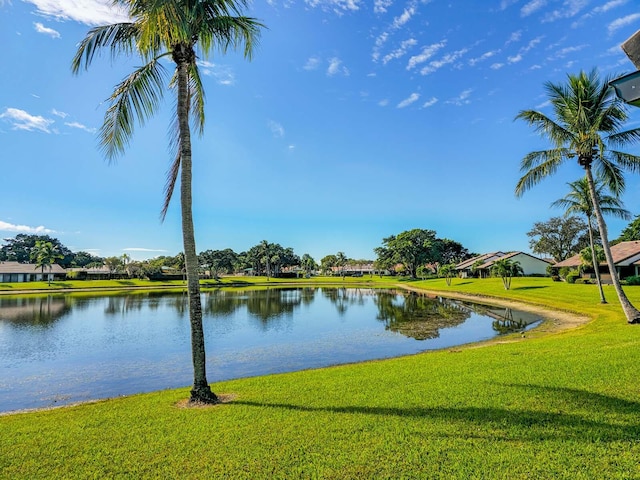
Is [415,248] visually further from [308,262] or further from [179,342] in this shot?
[179,342]

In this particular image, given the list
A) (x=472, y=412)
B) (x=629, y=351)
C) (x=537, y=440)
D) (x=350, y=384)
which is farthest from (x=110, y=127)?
(x=629, y=351)

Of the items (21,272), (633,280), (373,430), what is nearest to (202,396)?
(373,430)

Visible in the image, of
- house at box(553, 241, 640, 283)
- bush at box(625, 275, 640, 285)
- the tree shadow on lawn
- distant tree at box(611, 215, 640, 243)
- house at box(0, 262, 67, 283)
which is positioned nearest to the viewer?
the tree shadow on lawn

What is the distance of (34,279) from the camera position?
8262 centimetres

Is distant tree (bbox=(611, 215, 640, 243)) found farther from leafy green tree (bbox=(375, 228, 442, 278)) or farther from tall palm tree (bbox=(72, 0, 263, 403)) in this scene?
tall palm tree (bbox=(72, 0, 263, 403))

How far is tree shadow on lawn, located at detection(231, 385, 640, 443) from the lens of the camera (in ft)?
15.7

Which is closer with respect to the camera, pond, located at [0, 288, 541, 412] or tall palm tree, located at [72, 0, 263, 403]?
tall palm tree, located at [72, 0, 263, 403]

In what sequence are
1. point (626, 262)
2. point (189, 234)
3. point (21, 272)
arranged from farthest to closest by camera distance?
point (21, 272), point (626, 262), point (189, 234)

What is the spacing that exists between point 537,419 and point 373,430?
8.13ft

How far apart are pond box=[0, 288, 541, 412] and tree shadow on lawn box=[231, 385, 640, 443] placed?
7.98 metres

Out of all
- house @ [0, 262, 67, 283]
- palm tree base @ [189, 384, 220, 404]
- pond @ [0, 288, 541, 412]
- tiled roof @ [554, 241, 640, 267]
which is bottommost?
pond @ [0, 288, 541, 412]

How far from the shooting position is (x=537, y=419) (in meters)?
5.38

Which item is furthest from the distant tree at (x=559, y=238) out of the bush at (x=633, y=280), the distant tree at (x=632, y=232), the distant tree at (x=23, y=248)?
the distant tree at (x=23, y=248)

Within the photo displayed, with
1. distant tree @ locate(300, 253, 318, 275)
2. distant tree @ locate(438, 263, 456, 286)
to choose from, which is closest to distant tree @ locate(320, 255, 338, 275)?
distant tree @ locate(300, 253, 318, 275)
